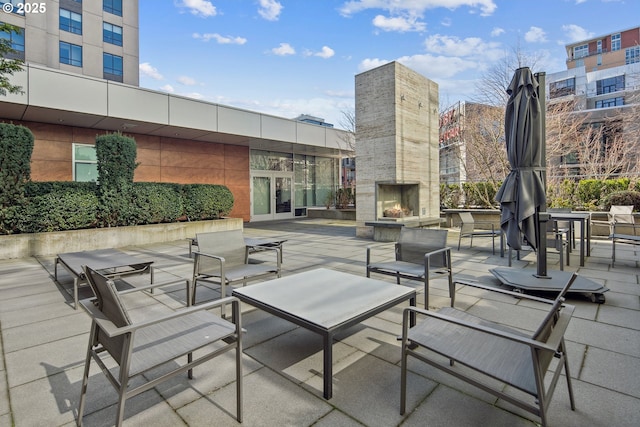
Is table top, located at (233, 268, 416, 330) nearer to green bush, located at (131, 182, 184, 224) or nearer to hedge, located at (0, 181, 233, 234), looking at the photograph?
hedge, located at (0, 181, 233, 234)

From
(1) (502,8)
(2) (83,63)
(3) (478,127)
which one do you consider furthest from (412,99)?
(2) (83,63)

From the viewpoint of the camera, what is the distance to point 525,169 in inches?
172

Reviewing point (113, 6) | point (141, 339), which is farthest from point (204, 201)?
point (113, 6)

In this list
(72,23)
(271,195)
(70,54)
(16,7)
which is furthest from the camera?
(70,54)

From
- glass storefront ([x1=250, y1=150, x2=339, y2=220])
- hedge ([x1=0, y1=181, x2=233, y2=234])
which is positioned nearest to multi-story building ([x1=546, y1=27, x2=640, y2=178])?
glass storefront ([x1=250, y1=150, x2=339, y2=220])

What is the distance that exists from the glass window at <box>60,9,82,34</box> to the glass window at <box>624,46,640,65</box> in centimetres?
6837

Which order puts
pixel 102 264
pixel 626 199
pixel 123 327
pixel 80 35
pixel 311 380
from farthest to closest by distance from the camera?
pixel 80 35 < pixel 626 199 < pixel 102 264 < pixel 311 380 < pixel 123 327

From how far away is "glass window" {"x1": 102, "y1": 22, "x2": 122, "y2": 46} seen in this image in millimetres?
30312

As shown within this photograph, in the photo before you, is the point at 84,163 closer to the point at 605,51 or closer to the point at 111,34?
the point at 111,34

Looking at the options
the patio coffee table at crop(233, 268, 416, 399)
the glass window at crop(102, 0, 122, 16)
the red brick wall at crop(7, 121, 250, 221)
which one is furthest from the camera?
the glass window at crop(102, 0, 122, 16)

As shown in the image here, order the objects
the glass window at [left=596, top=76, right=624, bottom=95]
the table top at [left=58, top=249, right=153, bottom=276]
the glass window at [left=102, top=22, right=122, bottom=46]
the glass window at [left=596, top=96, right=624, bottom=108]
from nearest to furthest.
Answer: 1. the table top at [left=58, top=249, right=153, bottom=276]
2. the glass window at [left=102, top=22, right=122, bottom=46]
3. the glass window at [left=596, top=96, right=624, bottom=108]
4. the glass window at [left=596, top=76, right=624, bottom=95]

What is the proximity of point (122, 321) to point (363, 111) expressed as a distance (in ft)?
32.0

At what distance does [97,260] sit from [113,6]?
35535 mm

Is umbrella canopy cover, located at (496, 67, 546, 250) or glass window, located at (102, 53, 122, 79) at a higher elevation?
glass window, located at (102, 53, 122, 79)
